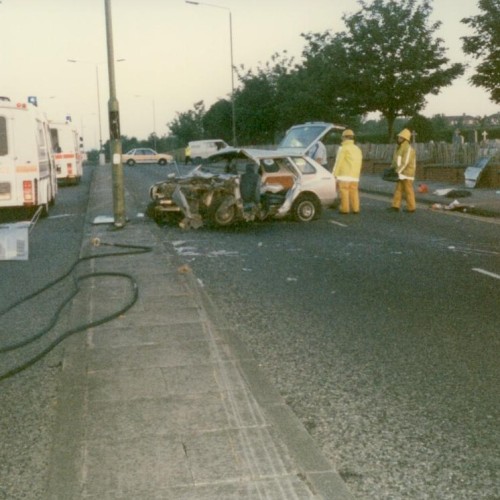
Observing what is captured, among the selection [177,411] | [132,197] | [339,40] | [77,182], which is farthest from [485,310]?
→ [339,40]

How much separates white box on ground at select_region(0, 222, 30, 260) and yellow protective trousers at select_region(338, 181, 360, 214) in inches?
346

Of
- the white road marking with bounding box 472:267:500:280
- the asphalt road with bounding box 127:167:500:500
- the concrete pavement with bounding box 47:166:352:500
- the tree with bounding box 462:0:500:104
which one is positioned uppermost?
the tree with bounding box 462:0:500:104

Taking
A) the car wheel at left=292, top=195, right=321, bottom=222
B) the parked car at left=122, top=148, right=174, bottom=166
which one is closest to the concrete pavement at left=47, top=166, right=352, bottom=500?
the car wheel at left=292, top=195, right=321, bottom=222

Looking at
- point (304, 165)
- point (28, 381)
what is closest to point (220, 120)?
point (304, 165)

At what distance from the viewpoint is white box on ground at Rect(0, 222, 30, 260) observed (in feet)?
41.4

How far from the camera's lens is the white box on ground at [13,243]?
41.4ft

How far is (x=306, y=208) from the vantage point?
60.1ft

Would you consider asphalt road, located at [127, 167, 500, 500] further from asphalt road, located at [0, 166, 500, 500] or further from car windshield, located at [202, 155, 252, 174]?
car windshield, located at [202, 155, 252, 174]

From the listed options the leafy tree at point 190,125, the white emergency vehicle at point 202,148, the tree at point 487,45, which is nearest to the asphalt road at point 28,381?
the tree at point 487,45

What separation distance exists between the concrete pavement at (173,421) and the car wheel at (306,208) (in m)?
9.77

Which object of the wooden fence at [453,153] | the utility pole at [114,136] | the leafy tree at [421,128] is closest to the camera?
the utility pole at [114,136]

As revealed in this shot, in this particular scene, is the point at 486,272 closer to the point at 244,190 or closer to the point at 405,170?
the point at 244,190

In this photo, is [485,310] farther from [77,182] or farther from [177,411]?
[77,182]

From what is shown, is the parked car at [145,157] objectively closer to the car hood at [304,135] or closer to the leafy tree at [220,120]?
the leafy tree at [220,120]
